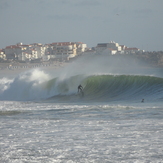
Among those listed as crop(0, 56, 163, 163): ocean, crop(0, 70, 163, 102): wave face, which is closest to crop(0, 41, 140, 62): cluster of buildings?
crop(0, 70, 163, 102): wave face

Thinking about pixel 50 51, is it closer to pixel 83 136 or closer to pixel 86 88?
pixel 86 88

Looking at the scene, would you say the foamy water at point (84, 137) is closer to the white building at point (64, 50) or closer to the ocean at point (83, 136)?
the ocean at point (83, 136)

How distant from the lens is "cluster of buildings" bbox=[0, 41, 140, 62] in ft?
462

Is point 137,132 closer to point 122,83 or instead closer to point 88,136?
point 88,136

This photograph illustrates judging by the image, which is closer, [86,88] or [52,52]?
[86,88]

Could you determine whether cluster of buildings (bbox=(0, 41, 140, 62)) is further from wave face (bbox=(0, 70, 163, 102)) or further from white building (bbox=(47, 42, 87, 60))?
wave face (bbox=(0, 70, 163, 102))

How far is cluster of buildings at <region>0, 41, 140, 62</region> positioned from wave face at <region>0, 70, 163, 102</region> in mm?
104561

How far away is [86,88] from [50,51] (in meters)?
124

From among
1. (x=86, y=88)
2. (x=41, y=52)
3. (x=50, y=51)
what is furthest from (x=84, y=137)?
(x=50, y=51)

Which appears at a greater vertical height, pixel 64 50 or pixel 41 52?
pixel 64 50

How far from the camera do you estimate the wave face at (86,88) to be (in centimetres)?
2334

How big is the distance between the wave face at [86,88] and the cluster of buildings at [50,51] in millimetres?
104561

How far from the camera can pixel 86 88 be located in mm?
27828

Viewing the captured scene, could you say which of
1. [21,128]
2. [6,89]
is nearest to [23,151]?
[21,128]
